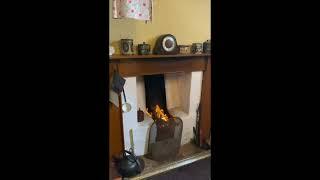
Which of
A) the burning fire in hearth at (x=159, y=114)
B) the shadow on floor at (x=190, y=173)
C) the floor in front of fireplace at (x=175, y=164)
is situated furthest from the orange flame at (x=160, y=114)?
the shadow on floor at (x=190, y=173)

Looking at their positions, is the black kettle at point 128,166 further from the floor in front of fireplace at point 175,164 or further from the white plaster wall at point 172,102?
the white plaster wall at point 172,102

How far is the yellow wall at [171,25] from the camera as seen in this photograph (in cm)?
265

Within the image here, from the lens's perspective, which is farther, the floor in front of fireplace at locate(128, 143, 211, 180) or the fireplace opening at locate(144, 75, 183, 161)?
the fireplace opening at locate(144, 75, 183, 161)

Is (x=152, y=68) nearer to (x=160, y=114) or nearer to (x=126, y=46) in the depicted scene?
(x=126, y=46)

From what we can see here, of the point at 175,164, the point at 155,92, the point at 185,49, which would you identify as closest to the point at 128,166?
the point at 175,164

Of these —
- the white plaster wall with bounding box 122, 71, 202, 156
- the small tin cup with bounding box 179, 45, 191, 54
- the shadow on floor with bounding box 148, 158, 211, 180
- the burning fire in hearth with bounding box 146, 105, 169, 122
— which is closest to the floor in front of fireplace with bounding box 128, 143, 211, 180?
the shadow on floor with bounding box 148, 158, 211, 180

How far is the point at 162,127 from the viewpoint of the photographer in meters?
2.88

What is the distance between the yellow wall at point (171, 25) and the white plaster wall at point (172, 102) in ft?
1.30

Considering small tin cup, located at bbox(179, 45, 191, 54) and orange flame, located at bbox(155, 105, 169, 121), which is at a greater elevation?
small tin cup, located at bbox(179, 45, 191, 54)

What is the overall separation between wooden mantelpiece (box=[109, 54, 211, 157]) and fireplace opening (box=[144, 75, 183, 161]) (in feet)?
0.77

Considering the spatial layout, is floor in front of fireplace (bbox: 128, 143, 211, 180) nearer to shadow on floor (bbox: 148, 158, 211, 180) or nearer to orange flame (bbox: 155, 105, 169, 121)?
shadow on floor (bbox: 148, 158, 211, 180)

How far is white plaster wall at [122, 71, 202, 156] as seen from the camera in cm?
271
